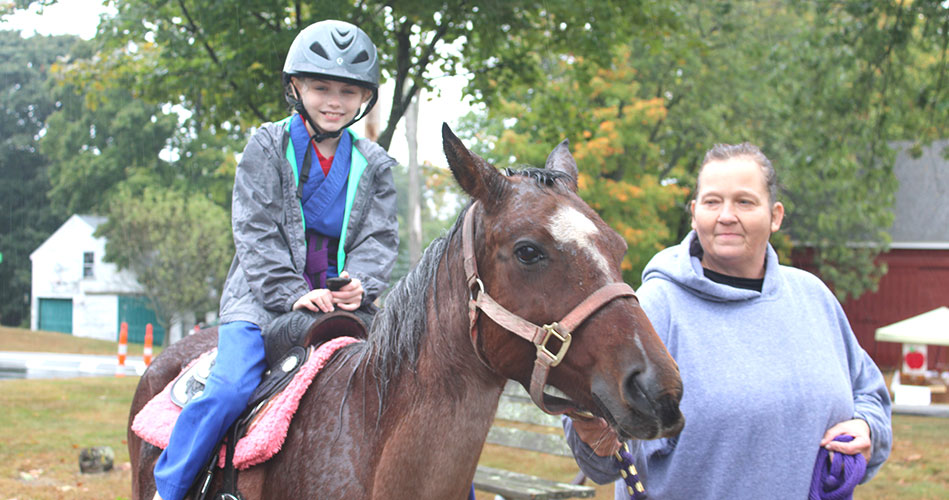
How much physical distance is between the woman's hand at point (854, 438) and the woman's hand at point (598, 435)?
0.69 meters

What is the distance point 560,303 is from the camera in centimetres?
206

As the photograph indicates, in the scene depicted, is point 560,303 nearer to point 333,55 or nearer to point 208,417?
point 208,417

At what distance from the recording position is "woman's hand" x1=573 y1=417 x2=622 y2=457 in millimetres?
2326

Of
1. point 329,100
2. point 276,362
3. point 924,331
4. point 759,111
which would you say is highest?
point 759,111

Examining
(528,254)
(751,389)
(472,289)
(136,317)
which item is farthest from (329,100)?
(136,317)

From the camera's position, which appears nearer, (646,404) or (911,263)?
(646,404)

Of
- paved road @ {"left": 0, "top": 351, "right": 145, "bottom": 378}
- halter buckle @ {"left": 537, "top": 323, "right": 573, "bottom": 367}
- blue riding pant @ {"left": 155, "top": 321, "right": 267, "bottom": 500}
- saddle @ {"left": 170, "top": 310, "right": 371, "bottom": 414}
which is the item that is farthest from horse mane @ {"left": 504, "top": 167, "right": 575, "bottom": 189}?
paved road @ {"left": 0, "top": 351, "right": 145, "bottom": 378}

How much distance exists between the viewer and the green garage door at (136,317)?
3769cm

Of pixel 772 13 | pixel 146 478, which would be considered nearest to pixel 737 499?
pixel 146 478

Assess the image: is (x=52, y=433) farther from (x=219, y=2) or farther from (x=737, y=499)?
(x=737, y=499)

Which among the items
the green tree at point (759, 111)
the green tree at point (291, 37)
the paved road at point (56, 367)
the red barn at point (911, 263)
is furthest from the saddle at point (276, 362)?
the red barn at point (911, 263)

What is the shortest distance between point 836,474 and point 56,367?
73.0ft

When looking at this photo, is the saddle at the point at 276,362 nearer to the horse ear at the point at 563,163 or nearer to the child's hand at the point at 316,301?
the child's hand at the point at 316,301

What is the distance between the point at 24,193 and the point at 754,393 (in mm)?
46435
